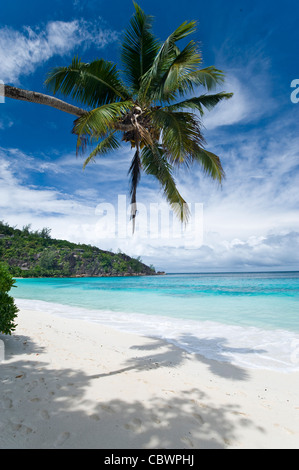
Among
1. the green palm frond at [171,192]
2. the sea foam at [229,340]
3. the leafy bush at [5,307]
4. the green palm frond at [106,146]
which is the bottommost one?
the sea foam at [229,340]

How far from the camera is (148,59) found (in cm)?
646

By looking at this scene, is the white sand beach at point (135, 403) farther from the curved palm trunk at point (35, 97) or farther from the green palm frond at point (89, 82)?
the green palm frond at point (89, 82)

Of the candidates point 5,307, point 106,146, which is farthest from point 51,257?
point 5,307

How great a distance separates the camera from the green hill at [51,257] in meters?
55.9

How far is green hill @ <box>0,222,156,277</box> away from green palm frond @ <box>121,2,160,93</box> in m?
52.7

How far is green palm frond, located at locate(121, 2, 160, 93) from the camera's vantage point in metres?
6.08

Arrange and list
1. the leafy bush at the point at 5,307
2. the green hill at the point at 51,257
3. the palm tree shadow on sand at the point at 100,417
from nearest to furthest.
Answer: the palm tree shadow on sand at the point at 100,417 → the leafy bush at the point at 5,307 → the green hill at the point at 51,257

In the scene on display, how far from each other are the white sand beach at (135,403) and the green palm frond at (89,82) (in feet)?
18.5

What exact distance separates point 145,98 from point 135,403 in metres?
5.90

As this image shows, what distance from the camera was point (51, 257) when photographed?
5866 cm

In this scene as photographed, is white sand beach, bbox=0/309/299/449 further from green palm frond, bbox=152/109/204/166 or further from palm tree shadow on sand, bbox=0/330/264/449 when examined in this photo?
green palm frond, bbox=152/109/204/166

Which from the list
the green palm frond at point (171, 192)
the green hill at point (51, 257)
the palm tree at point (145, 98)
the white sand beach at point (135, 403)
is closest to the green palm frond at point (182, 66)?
the palm tree at point (145, 98)
